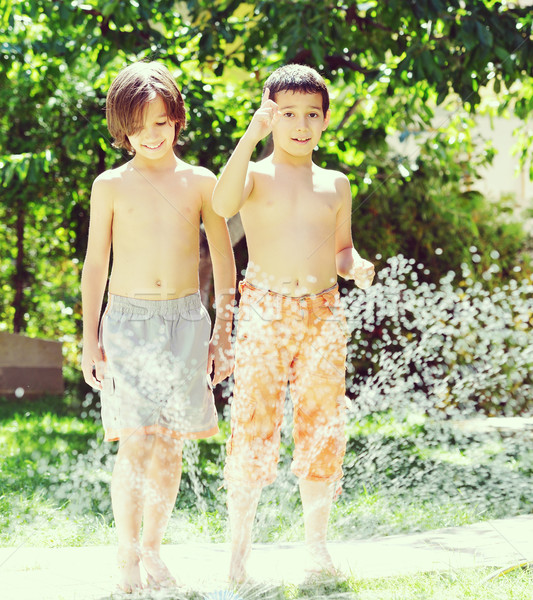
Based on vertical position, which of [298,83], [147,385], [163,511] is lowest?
[163,511]

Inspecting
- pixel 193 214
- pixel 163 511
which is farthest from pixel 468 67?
pixel 163 511

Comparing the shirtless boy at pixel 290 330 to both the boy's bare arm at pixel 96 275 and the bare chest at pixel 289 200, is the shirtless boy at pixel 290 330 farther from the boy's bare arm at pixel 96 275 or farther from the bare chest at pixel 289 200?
the boy's bare arm at pixel 96 275

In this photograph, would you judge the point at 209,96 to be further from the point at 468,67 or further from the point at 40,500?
the point at 40,500

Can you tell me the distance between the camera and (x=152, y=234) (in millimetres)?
2111

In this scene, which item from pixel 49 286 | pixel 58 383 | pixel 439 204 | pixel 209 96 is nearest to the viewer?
pixel 209 96

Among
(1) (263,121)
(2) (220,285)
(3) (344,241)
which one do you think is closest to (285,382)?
(2) (220,285)

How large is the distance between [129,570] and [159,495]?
0.64 ft

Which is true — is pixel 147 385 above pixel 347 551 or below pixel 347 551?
above

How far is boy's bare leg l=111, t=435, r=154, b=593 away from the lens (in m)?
2.04

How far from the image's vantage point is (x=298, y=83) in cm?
214

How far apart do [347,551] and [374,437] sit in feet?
6.71

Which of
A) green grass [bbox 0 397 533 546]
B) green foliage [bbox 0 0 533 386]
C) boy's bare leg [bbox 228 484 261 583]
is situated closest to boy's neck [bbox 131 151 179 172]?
boy's bare leg [bbox 228 484 261 583]

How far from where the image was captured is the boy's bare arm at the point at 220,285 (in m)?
2.20

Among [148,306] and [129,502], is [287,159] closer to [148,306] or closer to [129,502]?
[148,306]
